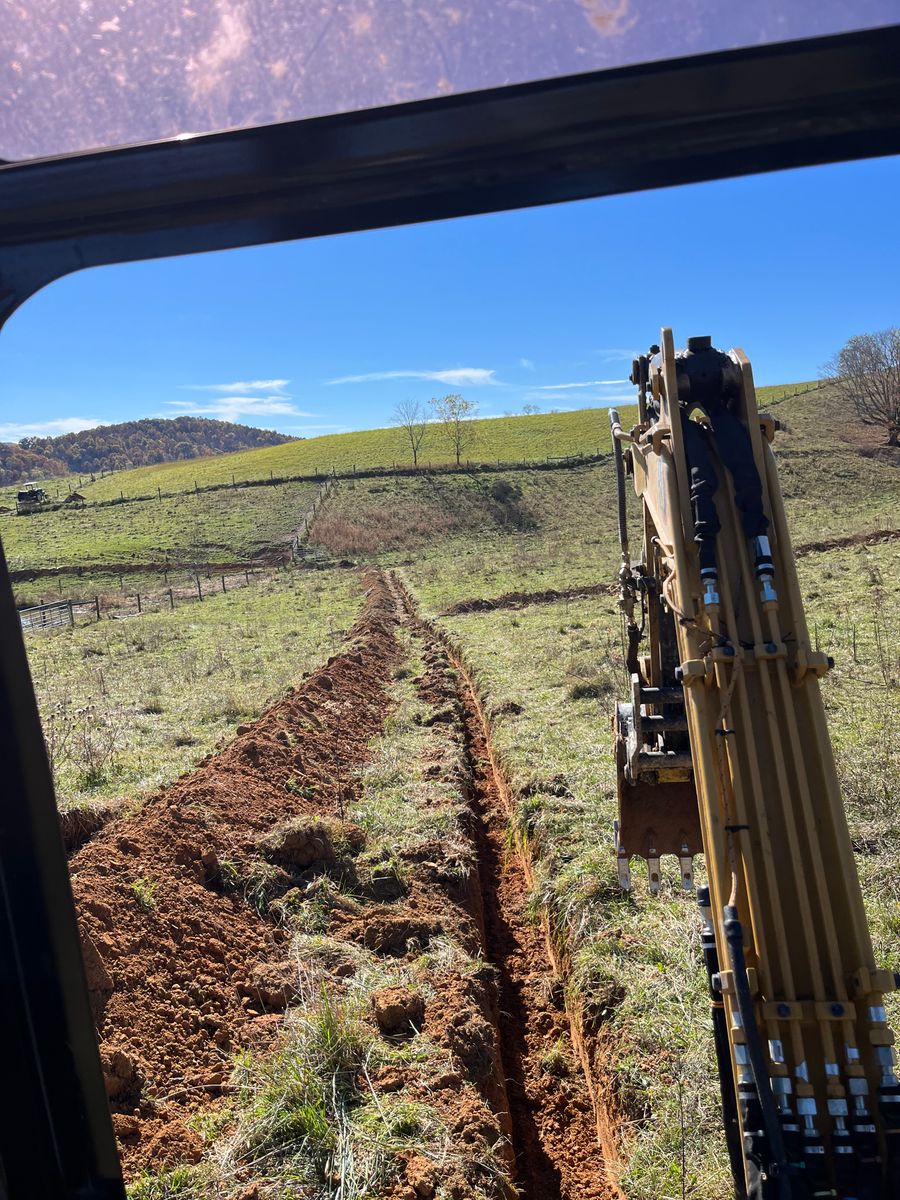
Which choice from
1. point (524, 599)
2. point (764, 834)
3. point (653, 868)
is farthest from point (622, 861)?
point (524, 599)

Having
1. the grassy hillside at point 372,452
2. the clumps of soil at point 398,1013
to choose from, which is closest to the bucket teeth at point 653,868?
the clumps of soil at point 398,1013

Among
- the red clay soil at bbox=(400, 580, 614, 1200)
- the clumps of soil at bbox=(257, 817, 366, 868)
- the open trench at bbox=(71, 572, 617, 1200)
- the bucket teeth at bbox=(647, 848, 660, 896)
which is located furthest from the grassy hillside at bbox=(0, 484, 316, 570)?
the bucket teeth at bbox=(647, 848, 660, 896)

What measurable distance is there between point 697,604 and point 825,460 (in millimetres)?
51951

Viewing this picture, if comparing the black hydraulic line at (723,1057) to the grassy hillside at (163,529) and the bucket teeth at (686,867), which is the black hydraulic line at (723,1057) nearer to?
the bucket teeth at (686,867)

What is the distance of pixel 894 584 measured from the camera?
733 inches

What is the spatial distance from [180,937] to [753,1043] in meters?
4.24

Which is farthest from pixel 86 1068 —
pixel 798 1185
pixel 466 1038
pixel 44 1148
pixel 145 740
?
pixel 145 740

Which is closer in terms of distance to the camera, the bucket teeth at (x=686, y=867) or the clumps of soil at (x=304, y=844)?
the bucket teeth at (x=686, y=867)

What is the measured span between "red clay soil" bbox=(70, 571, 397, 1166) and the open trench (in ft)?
0.04

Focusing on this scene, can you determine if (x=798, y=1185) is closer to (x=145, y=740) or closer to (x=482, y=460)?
(x=145, y=740)

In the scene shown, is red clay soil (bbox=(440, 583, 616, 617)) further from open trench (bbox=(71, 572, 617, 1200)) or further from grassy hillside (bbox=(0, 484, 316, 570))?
grassy hillside (bbox=(0, 484, 316, 570))

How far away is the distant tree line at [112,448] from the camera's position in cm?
A: 8681

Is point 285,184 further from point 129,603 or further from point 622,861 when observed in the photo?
point 129,603

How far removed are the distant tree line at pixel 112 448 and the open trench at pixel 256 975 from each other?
253 feet
